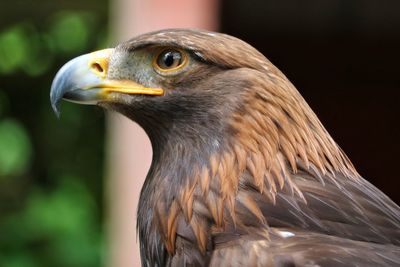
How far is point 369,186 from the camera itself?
3008 millimetres

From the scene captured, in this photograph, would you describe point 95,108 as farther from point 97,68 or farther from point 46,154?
point 97,68

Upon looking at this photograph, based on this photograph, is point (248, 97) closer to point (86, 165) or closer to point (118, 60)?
point (118, 60)

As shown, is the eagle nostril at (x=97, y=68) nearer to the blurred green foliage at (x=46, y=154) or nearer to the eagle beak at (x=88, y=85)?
the eagle beak at (x=88, y=85)

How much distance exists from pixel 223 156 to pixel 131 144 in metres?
1.81

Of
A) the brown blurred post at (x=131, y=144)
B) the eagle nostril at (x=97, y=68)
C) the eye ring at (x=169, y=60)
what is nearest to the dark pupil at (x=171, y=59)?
the eye ring at (x=169, y=60)

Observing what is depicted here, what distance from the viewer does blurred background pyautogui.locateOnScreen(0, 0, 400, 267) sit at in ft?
20.1

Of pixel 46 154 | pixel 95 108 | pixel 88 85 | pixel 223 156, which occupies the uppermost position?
pixel 88 85

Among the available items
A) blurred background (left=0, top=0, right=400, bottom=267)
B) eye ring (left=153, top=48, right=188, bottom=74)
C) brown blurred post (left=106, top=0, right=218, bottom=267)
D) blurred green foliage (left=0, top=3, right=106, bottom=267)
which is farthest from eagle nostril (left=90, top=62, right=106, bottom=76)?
blurred green foliage (left=0, top=3, right=106, bottom=267)

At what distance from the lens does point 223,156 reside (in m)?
2.95

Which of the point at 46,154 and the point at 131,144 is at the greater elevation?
the point at 131,144

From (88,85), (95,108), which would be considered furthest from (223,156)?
(95,108)

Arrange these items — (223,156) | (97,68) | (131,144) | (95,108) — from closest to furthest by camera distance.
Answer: (223,156) → (97,68) → (131,144) → (95,108)

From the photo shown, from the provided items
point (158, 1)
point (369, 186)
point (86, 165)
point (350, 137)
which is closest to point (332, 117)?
point (350, 137)

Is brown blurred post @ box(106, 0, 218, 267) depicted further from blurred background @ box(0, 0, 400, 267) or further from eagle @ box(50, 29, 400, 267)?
eagle @ box(50, 29, 400, 267)
